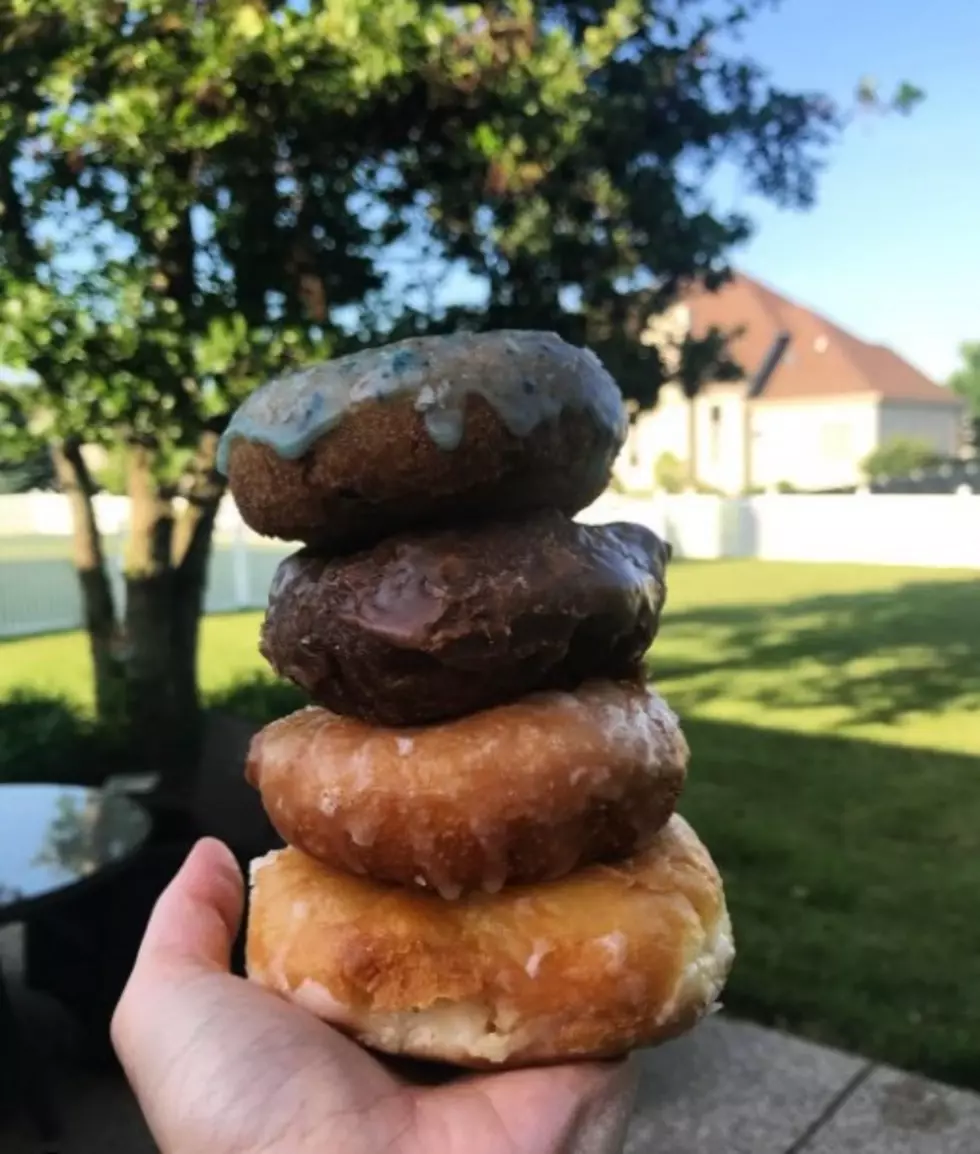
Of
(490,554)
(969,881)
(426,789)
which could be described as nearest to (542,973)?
(426,789)

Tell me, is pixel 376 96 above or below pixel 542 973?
above

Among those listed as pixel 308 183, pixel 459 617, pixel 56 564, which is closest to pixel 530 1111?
pixel 459 617

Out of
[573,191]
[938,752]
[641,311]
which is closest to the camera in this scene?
[573,191]

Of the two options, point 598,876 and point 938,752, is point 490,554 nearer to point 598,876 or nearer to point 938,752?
point 598,876

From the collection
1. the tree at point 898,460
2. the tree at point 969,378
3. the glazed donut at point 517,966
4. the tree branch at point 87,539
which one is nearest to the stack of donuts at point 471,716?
the glazed donut at point 517,966

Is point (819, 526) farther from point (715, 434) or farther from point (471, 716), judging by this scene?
point (471, 716)

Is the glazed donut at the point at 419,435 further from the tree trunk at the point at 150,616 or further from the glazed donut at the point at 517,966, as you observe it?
the tree trunk at the point at 150,616

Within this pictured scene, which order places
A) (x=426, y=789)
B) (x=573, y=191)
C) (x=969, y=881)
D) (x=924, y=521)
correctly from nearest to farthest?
(x=426, y=789), (x=573, y=191), (x=969, y=881), (x=924, y=521)
